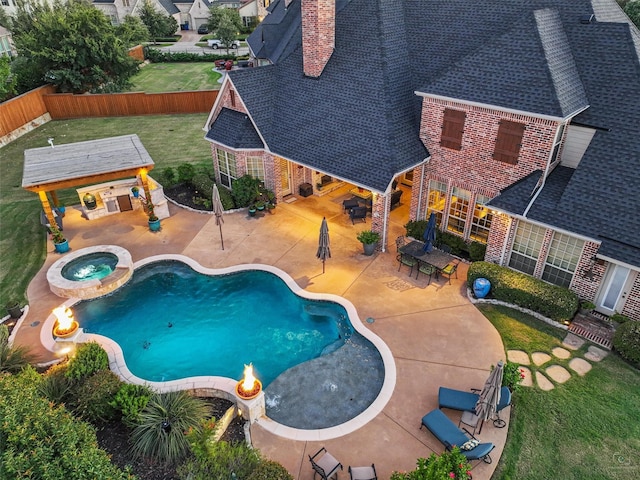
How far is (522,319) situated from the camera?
16156 mm

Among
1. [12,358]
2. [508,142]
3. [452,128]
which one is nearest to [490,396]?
[508,142]

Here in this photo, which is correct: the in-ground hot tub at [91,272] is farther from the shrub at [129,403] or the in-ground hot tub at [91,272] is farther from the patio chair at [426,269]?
the patio chair at [426,269]

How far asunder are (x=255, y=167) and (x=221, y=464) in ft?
54.0

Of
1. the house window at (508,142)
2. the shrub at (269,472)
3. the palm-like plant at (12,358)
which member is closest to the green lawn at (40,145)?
the palm-like plant at (12,358)

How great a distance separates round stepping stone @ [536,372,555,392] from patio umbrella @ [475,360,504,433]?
2.57 m

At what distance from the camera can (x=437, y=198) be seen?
65.9 ft

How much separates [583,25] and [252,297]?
16830mm

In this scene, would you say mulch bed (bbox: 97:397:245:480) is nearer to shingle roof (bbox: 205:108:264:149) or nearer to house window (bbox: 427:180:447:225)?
house window (bbox: 427:180:447:225)

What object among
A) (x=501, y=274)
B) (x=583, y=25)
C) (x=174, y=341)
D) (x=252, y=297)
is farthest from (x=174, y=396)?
(x=583, y=25)

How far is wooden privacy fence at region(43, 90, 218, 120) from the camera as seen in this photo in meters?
38.3

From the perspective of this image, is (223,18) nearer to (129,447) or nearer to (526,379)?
(129,447)

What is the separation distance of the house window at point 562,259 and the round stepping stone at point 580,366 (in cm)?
338

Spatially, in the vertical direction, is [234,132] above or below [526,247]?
above

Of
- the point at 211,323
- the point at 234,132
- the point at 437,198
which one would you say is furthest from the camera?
the point at 234,132
